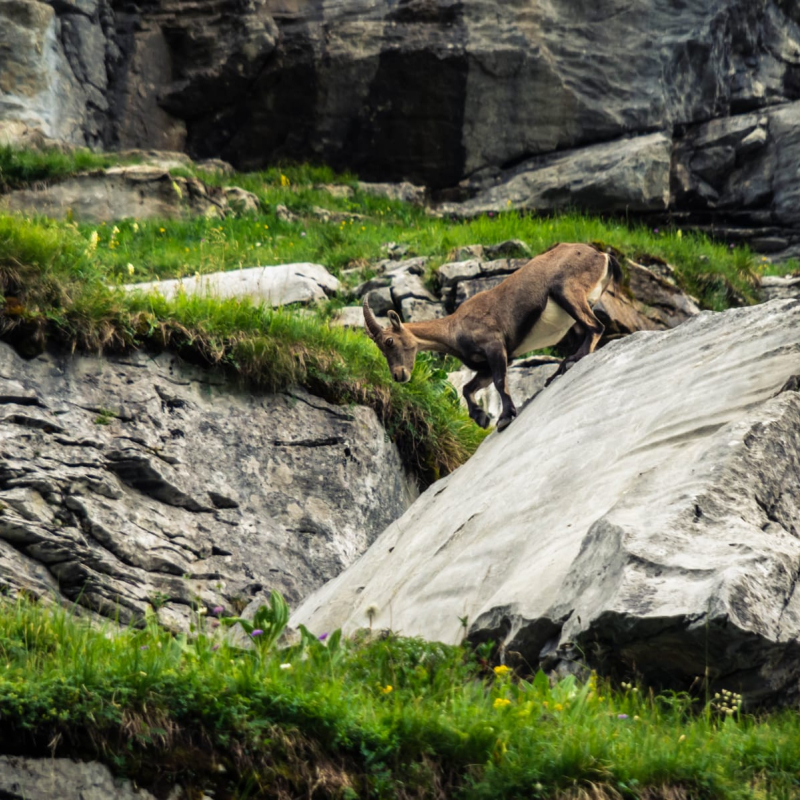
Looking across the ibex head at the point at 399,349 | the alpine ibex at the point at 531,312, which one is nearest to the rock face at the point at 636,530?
the alpine ibex at the point at 531,312

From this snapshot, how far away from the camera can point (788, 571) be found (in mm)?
5090

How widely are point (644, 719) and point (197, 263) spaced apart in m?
10.8

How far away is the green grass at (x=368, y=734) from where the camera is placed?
443 cm

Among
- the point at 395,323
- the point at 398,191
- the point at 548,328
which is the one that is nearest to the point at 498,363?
the point at 548,328

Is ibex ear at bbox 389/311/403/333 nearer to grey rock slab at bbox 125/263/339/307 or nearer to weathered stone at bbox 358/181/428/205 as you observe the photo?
grey rock slab at bbox 125/263/339/307

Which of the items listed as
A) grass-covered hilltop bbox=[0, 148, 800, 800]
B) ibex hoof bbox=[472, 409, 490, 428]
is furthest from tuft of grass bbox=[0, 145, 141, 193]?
grass-covered hilltop bbox=[0, 148, 800, 800]

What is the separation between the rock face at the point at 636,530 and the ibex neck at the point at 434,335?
2.13 metres

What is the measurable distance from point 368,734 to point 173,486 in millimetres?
4802

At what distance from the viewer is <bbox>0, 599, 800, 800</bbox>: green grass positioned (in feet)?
14.5

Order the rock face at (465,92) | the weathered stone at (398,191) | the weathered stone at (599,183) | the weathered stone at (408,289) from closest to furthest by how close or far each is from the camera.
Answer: the weathered stone at (408,289)
the weathered stone at (599,183)
the rock face at (465,92)
the weathered stone at (398,191)

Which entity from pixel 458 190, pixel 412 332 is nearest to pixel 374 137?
pixel 458 190

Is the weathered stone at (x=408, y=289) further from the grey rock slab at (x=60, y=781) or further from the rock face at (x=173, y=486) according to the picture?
the grey rock slab at (x=60, y=781)

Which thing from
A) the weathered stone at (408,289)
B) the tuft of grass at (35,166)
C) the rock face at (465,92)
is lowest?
the weathered stone at (408,289)

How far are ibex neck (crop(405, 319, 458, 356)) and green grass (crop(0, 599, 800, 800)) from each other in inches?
226
